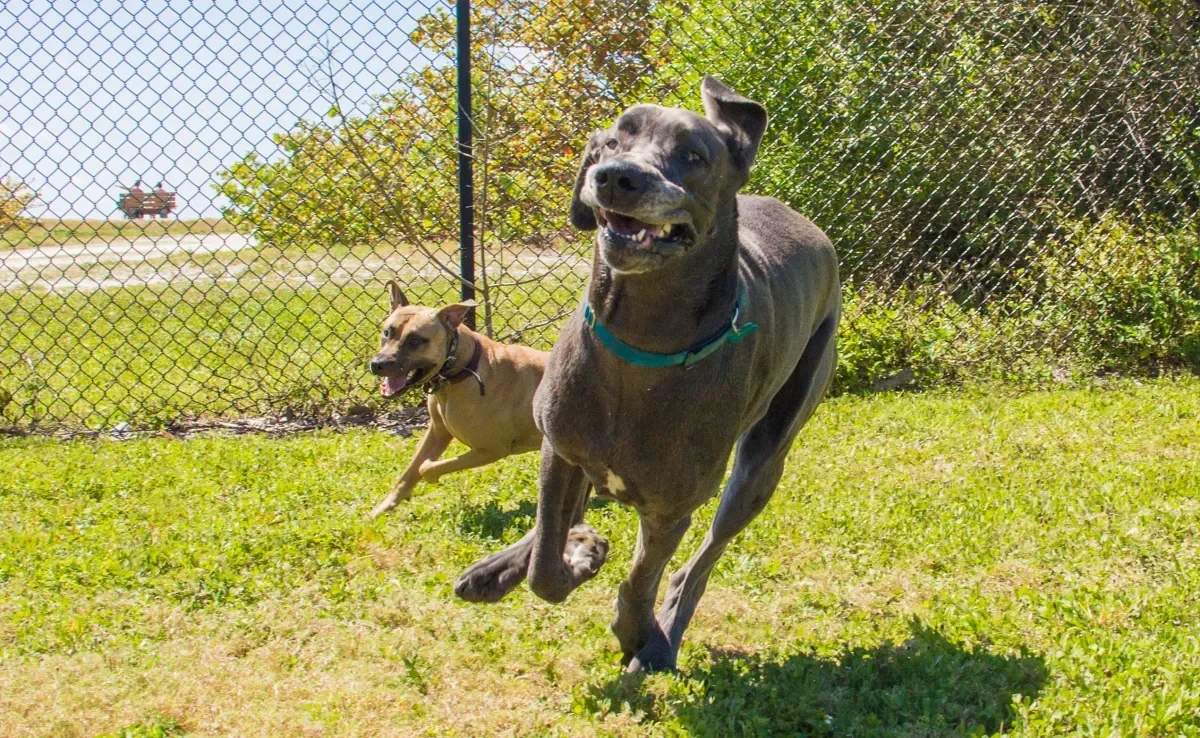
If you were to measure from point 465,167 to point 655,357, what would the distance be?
362cm

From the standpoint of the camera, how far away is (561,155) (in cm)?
675

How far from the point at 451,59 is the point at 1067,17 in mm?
4013

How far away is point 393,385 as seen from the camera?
5.40 m

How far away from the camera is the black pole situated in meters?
6.21

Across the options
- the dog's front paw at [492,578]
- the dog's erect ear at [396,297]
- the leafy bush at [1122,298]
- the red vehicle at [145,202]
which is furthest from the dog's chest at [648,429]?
the leafy bush at [1122,298]

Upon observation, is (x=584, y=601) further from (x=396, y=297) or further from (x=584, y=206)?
(x=396, y=297)

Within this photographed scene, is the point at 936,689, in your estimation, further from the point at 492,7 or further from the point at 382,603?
the point at 492,7

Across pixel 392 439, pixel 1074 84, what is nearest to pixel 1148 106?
pixel 1074 84

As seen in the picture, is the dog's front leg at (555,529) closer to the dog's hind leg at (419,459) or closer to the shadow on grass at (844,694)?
the shadow on grass at (844,694)

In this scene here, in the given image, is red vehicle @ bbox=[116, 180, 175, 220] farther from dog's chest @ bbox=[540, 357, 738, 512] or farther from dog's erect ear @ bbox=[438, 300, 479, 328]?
dog's chest @ bbox=[540, 357, 738, 512]

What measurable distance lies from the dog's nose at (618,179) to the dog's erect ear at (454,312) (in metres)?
2.79

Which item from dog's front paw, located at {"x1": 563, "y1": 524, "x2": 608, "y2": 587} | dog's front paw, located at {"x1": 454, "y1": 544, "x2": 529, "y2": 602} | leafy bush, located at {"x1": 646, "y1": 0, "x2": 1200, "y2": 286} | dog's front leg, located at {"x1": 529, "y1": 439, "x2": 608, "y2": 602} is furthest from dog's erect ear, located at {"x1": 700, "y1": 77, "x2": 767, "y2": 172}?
leafy bush, located at {"x1": 646, "y1": 0, "x2": 1200, "y2": 286}

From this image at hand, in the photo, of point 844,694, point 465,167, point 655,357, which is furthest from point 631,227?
point 465,167

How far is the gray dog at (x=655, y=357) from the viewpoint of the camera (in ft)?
9.41
